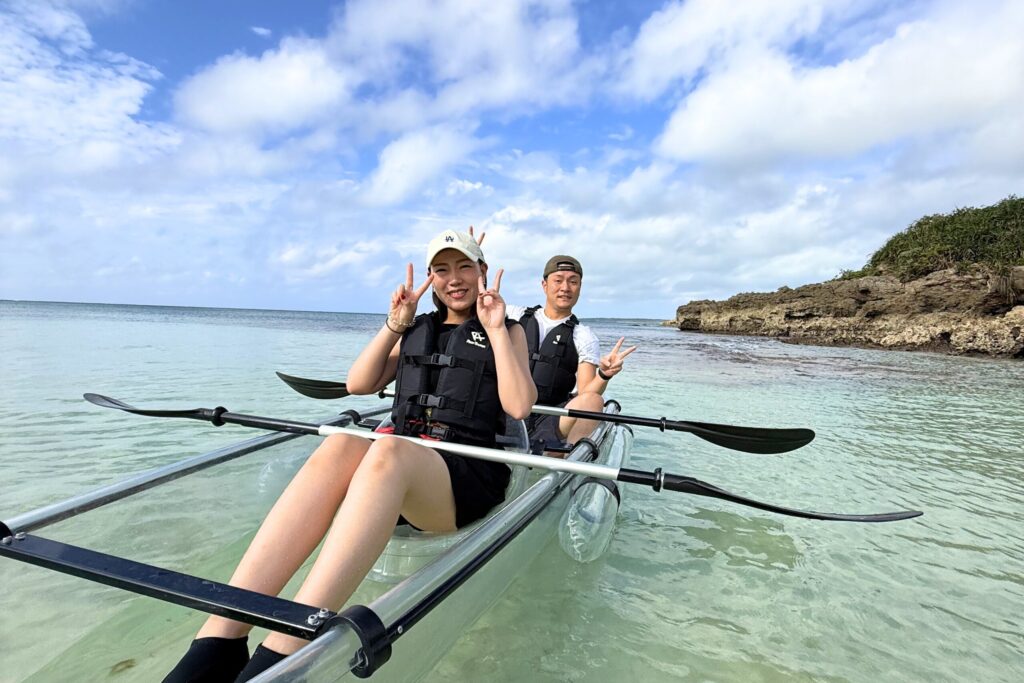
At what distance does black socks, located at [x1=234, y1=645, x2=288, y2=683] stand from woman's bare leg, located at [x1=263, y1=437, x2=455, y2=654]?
0.01m

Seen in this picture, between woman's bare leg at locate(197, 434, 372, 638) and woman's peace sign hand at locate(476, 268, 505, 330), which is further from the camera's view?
woman's peace sign hand at locate(476, 268, 505, 330)

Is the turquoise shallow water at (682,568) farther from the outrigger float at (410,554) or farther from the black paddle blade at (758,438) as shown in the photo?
the black paddle blade at (758,438)

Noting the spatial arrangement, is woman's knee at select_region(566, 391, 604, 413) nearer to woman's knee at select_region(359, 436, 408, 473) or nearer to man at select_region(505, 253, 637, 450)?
man at select_region(505, 253, 637, 450)

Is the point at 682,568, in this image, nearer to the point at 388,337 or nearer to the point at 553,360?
the point at 553,360

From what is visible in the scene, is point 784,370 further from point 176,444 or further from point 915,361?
point 176,444

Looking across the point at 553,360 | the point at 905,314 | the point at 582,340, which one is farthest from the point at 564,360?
the point at 905,314

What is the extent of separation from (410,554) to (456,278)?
4.00 ft

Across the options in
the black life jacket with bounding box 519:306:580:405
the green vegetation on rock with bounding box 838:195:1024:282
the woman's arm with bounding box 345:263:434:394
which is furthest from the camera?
the green vegetation on rock with bounding box 838:195:1024:282

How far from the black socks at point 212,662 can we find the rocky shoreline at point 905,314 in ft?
87.8

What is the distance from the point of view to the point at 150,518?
121 inches

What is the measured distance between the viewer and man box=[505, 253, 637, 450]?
422 cm

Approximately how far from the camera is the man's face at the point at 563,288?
14.2ft

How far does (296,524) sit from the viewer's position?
170 centimetres

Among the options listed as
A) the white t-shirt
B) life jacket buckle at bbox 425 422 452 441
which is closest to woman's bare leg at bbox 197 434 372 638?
life jacket buckle at bbox 425 422 452 441
